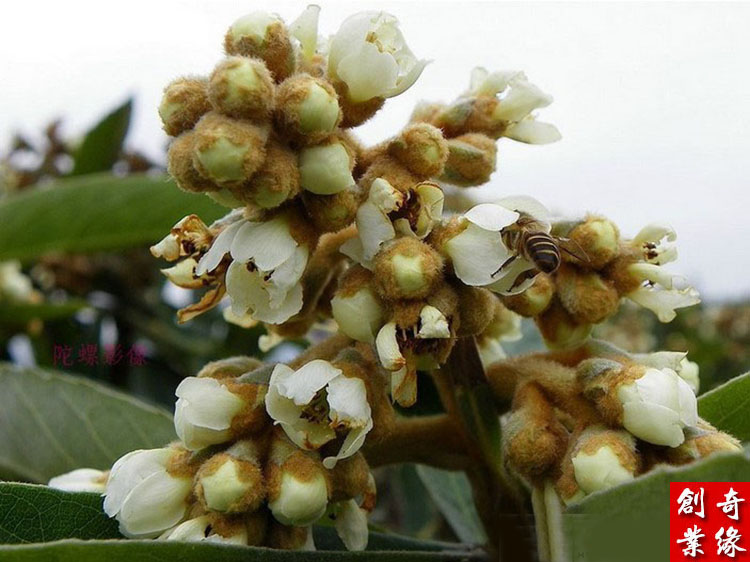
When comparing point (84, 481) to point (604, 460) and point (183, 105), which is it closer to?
point (183, 105)

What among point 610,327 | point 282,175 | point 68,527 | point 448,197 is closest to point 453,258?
point 282,175

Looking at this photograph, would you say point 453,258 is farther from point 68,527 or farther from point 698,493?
point 68,527

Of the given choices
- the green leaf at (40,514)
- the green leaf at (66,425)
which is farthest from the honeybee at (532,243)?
the green leaf at (66,425)

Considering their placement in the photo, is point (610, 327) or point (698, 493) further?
point (610, 327)

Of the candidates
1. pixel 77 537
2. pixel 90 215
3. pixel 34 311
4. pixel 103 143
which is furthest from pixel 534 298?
pixel 103 143

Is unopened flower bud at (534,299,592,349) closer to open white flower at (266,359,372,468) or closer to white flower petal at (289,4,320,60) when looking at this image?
open white flower at (266,359,372,468)
